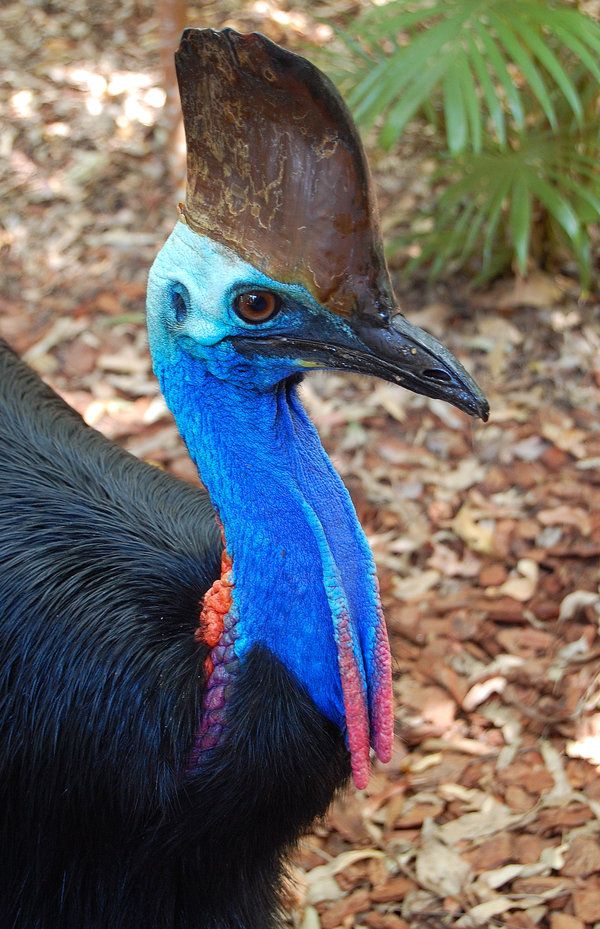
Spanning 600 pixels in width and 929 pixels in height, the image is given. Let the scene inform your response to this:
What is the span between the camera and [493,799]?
2590mm

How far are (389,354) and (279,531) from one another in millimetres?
313

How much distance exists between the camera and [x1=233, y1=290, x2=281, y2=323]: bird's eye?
1.53 metres

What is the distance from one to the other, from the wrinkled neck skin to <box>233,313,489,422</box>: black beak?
118 mm

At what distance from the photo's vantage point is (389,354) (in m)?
1.50

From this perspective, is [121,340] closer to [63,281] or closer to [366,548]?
[63,281]

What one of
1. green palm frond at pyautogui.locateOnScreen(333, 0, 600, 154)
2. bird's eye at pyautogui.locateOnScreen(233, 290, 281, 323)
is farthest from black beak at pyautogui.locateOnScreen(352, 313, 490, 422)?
green palm frond at pyautogui.locateOnScreen(333, 0, 600, 154)

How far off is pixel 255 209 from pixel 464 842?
1587 mm

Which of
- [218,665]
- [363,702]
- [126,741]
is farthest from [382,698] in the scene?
[126,741]

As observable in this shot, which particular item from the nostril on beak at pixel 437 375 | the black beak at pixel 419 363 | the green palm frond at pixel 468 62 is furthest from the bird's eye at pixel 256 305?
the green palm frond at pixel 468 62

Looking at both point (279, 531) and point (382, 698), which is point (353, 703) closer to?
point (382, 698)

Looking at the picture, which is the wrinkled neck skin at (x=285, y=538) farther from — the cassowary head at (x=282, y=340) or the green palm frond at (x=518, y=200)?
the green palm frond at (x=518, y=200)

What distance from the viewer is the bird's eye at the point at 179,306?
160 cm

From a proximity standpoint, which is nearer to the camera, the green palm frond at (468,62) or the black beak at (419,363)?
the black beak at (419,363)

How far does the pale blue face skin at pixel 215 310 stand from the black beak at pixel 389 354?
0.01 metres
